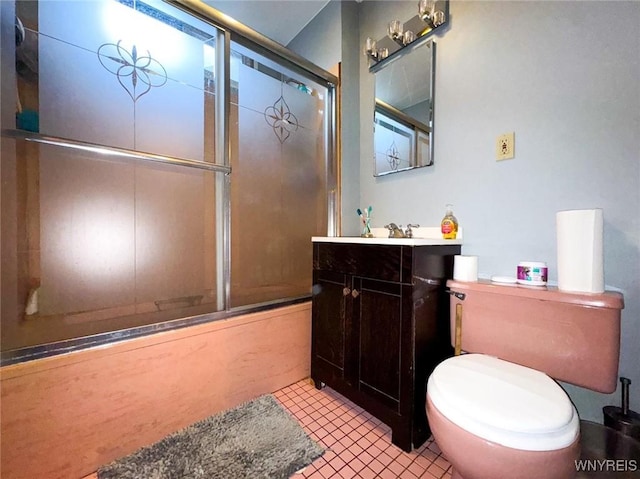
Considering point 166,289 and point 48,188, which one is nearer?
point 48,188

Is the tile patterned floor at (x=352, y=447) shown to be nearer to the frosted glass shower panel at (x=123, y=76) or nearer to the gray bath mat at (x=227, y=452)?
the gray bath mat at (x=227, y=452)

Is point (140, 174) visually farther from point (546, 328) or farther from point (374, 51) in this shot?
point (546, 328)

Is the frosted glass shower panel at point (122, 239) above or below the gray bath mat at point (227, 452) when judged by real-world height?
above

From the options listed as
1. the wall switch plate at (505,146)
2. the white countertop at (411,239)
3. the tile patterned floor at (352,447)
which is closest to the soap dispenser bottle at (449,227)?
the white countertop at (411,239)

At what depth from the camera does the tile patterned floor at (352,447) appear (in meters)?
0.96

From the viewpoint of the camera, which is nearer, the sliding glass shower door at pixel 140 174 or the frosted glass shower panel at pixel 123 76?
the sliding glass shower door at pixel 140 174

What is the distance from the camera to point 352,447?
1.08 meters

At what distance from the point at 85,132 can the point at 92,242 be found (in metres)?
0.55

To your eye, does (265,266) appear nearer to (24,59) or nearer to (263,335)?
(263,335)

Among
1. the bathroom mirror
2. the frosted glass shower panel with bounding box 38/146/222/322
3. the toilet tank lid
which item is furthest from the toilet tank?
the frosted glass shower panel with bounding box 38/146/222/322

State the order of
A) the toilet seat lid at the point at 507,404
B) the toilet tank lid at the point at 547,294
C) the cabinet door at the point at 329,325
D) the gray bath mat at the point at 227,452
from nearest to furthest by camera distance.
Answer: the toilet seat lid at the point at 507,404 → the toilet tank lid at the point at 547,294 → the gray bath mat at the point at 227,452 → the cabinet door at the point at 329,325

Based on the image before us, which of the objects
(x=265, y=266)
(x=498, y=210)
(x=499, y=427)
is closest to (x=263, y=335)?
(x=265, y=266)

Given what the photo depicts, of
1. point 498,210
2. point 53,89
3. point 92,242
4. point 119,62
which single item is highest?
point 119,62

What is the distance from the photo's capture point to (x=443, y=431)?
0.73 meters
